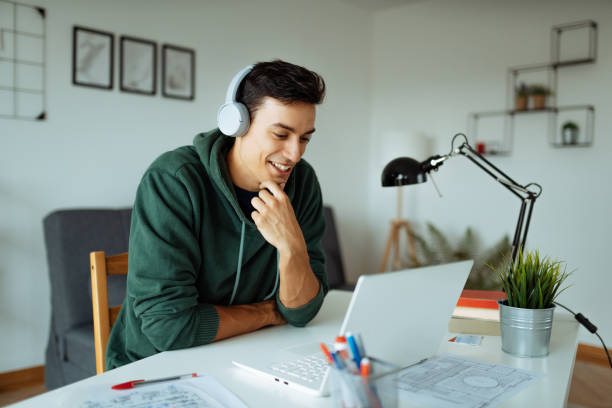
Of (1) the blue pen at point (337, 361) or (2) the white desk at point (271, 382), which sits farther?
(2) the white desk at point (271, 382)

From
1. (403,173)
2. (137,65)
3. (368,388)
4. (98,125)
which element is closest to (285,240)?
(403,173)

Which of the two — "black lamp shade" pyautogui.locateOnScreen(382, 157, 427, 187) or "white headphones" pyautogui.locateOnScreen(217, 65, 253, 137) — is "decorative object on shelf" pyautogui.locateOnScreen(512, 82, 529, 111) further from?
"white headphones" pyautogui.locateOnScreen(217, 65, 253, 137)

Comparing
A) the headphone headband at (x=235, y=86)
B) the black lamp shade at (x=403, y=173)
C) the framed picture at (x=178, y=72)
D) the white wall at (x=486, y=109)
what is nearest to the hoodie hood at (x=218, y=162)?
the headphone headband at (x=235, y=86)

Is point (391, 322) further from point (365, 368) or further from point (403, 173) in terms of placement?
point (403, 173)

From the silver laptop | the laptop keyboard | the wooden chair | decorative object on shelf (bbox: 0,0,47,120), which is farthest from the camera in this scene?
decorative object on shelf (bbox: 0,0,47,120)

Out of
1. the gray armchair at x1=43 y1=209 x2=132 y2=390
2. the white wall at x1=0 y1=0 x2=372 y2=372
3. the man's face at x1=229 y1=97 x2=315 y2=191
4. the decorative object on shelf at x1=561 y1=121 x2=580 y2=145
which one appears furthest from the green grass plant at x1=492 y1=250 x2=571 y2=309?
the decorative object on shelf at x1=561 y1=121 x2=580 y2=145

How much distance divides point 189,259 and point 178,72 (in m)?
2.29

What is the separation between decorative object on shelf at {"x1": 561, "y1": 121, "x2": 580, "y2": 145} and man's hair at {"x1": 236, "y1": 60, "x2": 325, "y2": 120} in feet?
9.15

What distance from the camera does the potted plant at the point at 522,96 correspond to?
144 inches

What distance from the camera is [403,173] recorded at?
4.57 feet

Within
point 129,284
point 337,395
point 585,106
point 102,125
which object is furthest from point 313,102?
point 585,106

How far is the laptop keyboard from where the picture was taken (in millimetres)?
894

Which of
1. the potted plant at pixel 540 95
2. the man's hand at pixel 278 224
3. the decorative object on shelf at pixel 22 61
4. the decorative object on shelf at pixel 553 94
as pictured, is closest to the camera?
the man's hand at pixel 278 224

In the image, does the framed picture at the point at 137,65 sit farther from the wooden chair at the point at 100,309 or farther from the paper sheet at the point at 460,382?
the paper sheet at the point at 460,382
